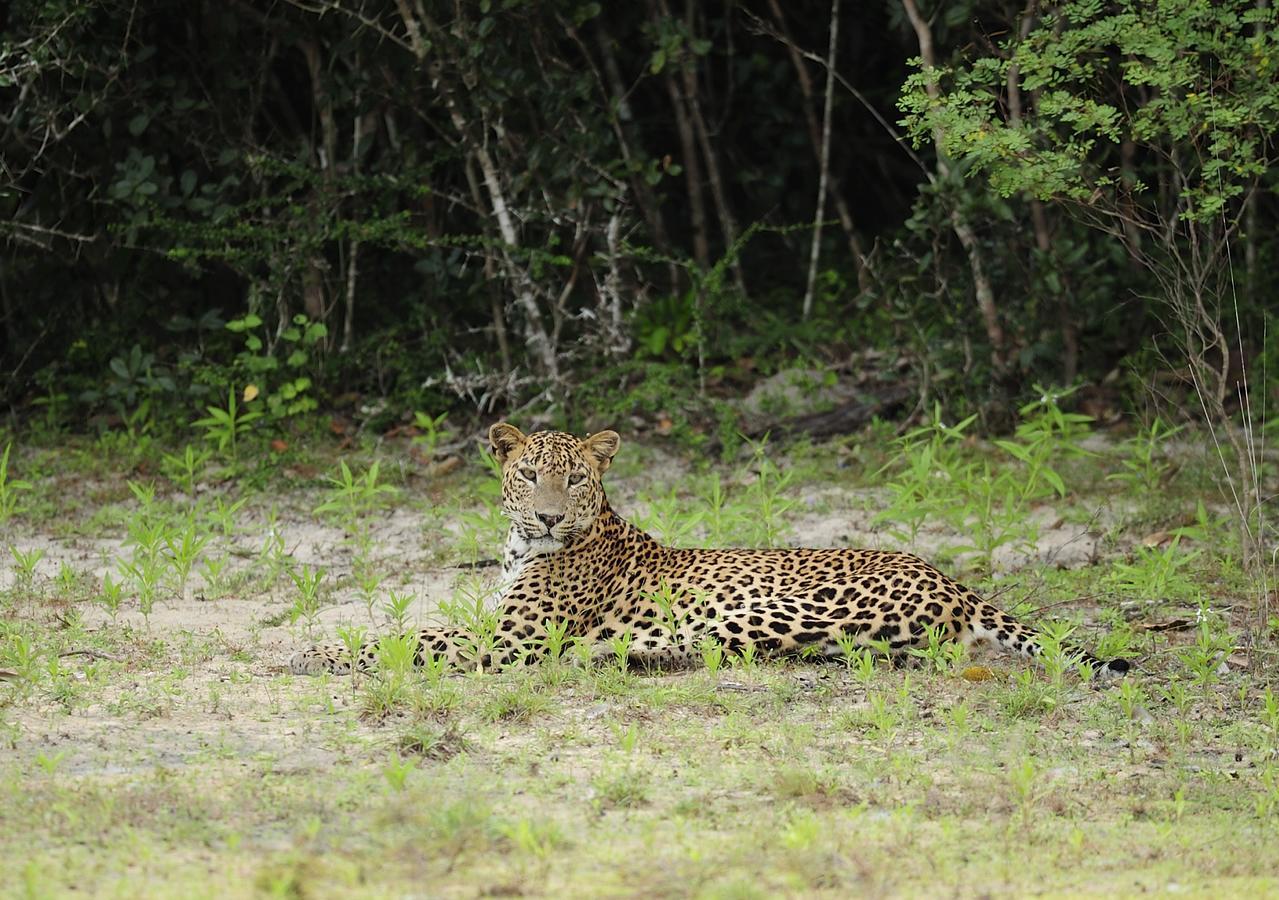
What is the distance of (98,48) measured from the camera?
10.8m

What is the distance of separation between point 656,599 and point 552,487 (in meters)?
0.62

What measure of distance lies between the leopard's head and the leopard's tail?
1.56 m

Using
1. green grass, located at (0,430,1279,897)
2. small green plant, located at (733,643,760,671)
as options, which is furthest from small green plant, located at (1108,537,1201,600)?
small green plant, located at (733,643,760,671)

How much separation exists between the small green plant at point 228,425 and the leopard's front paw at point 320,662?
12.5 ft

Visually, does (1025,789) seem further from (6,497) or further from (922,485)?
(6,497)

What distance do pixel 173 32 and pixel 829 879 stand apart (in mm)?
8948

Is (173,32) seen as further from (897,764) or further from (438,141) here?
(897,764)

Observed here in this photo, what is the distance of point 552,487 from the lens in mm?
6914

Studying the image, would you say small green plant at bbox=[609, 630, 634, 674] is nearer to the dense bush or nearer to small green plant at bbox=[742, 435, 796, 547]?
small green plant at bbox=[742, 435, 796, 547]

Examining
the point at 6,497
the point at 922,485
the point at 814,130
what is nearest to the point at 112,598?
the point at 6,497

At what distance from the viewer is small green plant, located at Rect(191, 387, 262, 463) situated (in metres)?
10.3

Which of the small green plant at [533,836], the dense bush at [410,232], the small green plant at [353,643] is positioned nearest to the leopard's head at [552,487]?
the small green plant at [353,643]

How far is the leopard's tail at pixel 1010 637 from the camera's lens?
21.1ft

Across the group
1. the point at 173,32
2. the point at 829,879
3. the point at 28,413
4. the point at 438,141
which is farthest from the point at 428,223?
the point at 829,879
